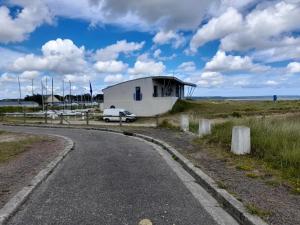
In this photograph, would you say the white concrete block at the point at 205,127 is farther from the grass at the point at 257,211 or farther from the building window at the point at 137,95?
the building window at the point at 137,95

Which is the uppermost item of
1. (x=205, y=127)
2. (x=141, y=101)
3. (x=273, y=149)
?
(x=141, y=101)

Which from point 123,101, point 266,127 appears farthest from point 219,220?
point 123,101

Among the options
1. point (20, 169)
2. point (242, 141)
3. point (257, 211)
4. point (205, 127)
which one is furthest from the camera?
point (205, 127)

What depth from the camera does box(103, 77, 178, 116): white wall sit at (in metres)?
48.4

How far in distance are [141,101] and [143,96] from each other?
74cm

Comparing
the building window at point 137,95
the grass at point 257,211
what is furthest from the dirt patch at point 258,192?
the building window at point 137,95

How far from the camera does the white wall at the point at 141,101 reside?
48.4 m

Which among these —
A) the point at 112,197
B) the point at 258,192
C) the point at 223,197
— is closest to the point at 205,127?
the point at 258,192

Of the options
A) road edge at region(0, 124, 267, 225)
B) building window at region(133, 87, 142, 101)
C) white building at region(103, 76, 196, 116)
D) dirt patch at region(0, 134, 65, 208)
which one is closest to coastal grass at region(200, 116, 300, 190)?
road edge at region(0, 124, 267, 225)

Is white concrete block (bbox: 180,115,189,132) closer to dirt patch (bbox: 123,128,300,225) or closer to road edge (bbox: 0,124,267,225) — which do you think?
road edge (bbox: 0,124,267,225)

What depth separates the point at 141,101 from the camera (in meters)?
49.5

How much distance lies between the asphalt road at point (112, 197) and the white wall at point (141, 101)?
38490 millimetres

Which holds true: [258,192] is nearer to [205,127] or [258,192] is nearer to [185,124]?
[205,127]

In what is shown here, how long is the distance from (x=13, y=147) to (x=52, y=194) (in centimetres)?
788
